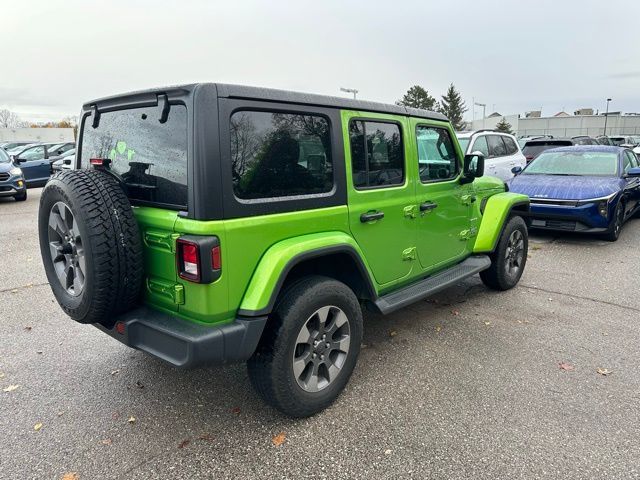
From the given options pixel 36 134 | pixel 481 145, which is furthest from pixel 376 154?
pixel 36 134

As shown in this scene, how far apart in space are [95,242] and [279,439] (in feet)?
5.00

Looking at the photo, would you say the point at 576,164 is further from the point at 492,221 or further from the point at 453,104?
the point at 453,104

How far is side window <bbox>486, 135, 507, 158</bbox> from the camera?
1034 centimetres

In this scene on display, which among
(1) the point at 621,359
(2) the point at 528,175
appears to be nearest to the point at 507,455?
(1) the point at 621,359

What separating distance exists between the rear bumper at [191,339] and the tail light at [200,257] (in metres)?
0.29

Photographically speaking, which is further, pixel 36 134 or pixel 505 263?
pixel 36 134

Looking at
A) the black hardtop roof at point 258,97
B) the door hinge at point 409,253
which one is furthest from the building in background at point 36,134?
the door hinge at point 409,253

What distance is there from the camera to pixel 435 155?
4051 millimetres

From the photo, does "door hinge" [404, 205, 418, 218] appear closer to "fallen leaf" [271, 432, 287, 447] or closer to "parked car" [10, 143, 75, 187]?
"fallen leaf" [271, 432, 287, 447]

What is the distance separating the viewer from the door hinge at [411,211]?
3.54 m

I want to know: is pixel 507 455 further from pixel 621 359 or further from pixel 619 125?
pixel 619 125

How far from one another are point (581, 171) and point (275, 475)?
8060 mm

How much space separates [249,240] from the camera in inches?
96.7

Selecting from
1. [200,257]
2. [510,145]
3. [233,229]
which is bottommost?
[200,257]
